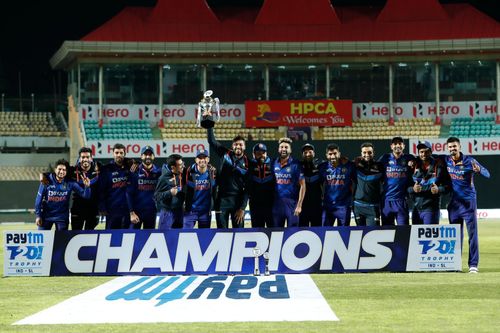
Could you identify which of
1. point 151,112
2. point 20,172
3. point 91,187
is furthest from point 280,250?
point 151,112

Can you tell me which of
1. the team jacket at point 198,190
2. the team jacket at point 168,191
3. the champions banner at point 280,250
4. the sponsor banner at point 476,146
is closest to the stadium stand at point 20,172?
the sponsor banner at point 476,146

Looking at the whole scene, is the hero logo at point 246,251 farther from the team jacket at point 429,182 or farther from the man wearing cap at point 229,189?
the man wearing cap at point 229,189

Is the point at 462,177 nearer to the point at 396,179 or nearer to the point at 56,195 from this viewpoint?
the point at 396,179

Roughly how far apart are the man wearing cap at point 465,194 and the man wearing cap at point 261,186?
3.15m

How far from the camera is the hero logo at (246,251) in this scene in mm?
16625

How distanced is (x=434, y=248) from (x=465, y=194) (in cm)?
108

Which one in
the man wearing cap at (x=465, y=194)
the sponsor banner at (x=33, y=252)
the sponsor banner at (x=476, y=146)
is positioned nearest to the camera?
the man wearing cap at (x=465, y=194)

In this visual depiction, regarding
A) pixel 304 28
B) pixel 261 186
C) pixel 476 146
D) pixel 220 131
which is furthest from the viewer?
pixel 304 28

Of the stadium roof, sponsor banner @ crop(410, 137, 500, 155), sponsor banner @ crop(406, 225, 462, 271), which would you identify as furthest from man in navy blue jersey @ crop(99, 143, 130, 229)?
the stadium roof

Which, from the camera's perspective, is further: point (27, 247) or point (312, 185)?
point (312, 185)

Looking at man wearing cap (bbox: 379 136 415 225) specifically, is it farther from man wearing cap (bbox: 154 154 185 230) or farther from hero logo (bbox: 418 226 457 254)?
man wearing cap (bbox: 154 154 185 230)

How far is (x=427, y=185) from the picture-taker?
55.8 feet

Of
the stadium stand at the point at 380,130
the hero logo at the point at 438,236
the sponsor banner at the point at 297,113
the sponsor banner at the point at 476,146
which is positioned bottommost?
the hero logo at the point at 438,236

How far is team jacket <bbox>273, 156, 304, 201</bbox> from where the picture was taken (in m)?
17.6
